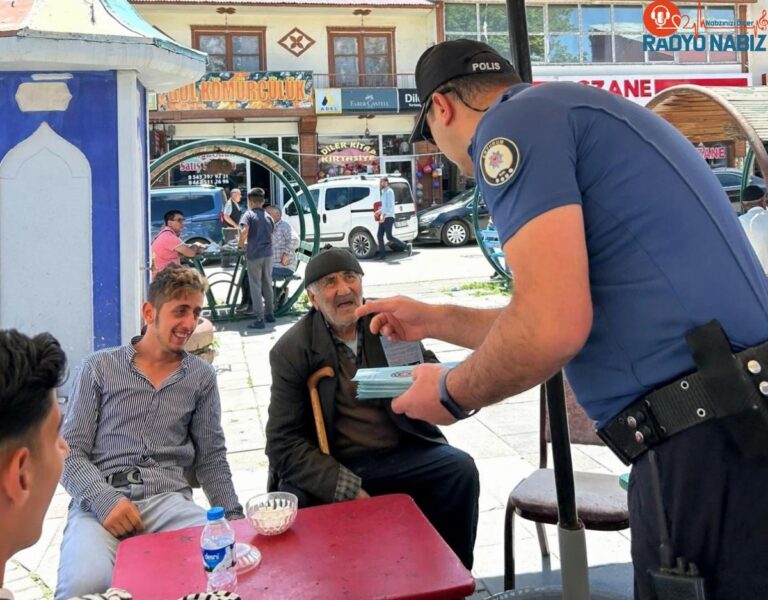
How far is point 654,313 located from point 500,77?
0.62 meters

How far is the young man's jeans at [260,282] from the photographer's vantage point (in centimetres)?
976

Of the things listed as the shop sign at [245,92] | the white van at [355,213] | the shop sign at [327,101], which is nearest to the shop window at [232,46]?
the shop sign at [245,92]

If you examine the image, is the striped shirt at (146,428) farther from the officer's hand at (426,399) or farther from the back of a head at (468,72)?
the back of a head at (468,72)

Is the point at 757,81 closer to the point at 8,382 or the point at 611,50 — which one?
the point at 611,50

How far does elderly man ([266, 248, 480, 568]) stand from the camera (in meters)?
2.88

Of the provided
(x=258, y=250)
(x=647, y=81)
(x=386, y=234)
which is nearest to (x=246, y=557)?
(x=258, y=250)

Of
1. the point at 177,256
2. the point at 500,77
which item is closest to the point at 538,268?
the point at 500,77

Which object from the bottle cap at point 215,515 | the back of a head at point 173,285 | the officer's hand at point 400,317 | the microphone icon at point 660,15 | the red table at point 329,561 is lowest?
the red table at point 329,561

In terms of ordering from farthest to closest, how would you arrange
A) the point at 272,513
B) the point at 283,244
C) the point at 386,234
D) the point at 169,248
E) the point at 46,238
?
the point at 386,234
the point at 283,244
the point at 169,248
the point at 46,238
the point at 272,513

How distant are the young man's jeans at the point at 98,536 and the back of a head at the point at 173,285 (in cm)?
74

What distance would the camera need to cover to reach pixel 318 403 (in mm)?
2881

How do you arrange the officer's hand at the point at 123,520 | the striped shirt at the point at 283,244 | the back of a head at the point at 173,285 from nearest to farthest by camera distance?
the officer's hand at the point at 123,520, the back of a head at the point at 173,285, the striped shirt at the point at 283,244

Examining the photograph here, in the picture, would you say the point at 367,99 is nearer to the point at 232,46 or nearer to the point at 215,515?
the point at 232,46

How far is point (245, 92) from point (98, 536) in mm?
20347
